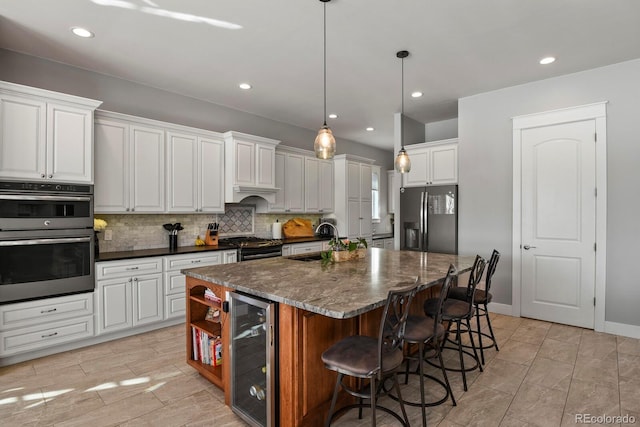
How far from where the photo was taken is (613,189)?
11.8 feet

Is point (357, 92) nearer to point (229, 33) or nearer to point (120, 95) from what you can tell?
point (229, 33)

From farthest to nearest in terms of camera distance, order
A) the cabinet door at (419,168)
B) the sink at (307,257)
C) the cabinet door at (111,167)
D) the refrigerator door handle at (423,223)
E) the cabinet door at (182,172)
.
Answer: the cabinet door at (419,168)
the refrigerator door handle at (423,223)
the cabinet door at (182,172)
the cabinet door at (111,167)
the sink at (307,257)

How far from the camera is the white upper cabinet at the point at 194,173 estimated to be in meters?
4.13

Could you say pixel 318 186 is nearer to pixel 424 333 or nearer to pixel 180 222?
pixel 180 222

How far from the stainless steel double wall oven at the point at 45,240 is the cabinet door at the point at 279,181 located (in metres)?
2.62

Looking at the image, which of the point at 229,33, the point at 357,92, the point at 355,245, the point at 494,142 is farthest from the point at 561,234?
the point at 229,33

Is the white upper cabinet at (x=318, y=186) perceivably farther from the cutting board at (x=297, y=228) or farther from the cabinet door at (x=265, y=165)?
the cabinet door at (x=265, y=165)

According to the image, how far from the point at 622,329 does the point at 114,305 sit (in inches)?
209

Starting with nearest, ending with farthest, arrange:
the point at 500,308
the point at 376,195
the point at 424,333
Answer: the point at 424,333, the point at 500,308, the point at 376,195

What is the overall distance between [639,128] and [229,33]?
165 inches

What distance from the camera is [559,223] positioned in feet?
12.8

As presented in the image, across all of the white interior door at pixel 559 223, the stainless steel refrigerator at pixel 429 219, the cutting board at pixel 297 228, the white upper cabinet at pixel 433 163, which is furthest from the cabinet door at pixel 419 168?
the cutting board at pixel 297 228

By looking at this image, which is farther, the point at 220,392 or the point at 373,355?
the point at 220,392

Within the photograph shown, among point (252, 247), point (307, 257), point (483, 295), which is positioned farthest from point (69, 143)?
point (483, 295)
